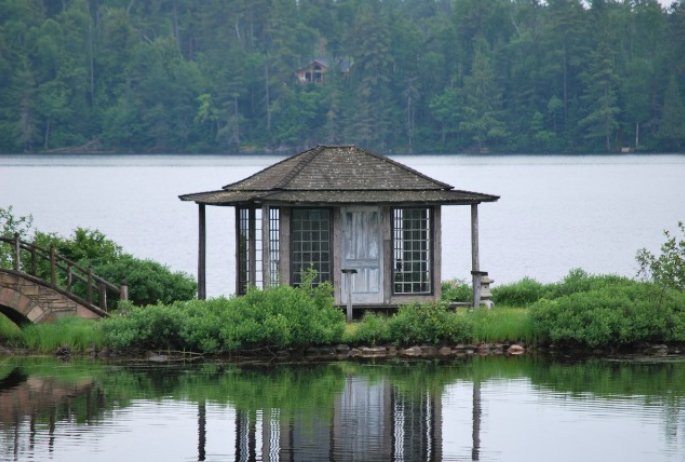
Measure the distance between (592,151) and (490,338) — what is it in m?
122

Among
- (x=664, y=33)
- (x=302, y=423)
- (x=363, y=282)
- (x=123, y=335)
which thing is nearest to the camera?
(x=302, y=423)

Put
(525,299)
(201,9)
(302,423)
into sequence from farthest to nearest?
(201,9)
(525,299)
(302,423)

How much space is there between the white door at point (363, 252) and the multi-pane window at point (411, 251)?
0.41 metres

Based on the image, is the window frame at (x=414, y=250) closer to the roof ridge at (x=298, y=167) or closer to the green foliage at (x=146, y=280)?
the roof ridge at (x=298, y=167)

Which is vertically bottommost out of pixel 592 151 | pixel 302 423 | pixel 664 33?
pixel 302 423

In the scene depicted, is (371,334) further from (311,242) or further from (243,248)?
(243,248)

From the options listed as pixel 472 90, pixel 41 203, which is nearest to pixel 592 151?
pixel 472 90

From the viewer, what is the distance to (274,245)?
3478 cm

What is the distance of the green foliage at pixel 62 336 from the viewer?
3244 centimetres

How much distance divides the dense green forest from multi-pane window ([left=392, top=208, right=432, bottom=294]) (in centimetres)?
11506

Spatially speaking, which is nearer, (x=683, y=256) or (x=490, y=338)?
(x=490, y=338)

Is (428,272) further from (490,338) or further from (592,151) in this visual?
(592,151)

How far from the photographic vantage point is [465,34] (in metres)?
166

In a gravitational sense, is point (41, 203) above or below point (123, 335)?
above
